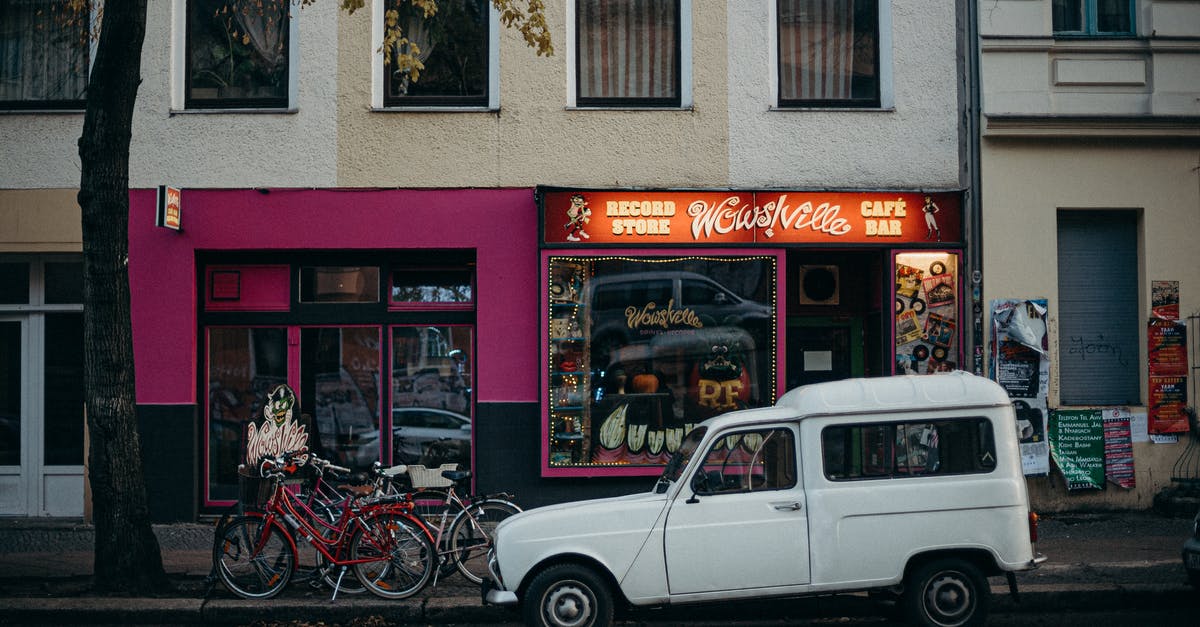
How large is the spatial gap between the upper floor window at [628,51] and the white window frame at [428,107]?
0.97 m

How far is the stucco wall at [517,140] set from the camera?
1203 centimetres

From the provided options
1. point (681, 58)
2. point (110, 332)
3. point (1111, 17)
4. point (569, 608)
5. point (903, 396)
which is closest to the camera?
point (569, 608)

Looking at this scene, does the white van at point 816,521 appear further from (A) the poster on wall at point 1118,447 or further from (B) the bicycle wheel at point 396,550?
(A) the poster on wall at point 1118,447

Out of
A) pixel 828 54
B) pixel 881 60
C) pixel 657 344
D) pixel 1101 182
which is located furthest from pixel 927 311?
pixel 828 54

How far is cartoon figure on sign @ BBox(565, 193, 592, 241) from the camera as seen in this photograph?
11.9 meters

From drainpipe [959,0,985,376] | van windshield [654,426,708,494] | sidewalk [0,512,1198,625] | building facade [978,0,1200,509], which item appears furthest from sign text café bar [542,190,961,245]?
van windshield [654,426,708,494]

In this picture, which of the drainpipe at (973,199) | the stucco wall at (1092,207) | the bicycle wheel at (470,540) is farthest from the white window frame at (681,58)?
the bicycle wheel at (470,540)

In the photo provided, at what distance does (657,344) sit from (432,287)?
9.16 ft

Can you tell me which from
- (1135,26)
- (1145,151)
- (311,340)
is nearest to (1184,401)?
(1145,151)

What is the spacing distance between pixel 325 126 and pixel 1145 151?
9.68 metres

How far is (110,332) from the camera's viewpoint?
28.9 ft

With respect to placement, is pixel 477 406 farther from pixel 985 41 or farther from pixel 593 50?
pixel 985 41

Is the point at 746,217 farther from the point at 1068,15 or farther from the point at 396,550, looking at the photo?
Answer: the point at 396,550

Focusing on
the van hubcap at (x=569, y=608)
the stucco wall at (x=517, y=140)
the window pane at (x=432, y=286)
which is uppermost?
the stucco wall at (x=517, y=140)
